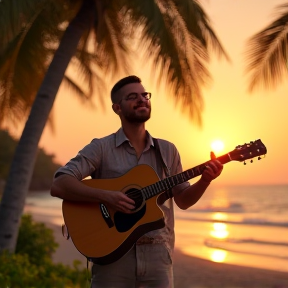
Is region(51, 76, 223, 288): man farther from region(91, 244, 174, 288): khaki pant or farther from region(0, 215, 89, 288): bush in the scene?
region(0, 215, 89, 288): bush

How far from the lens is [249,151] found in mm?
3395

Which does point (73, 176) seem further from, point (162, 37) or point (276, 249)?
point (276, 249)

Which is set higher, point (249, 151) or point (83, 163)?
point (249, 151)

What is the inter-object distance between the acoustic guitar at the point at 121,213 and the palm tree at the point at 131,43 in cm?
447

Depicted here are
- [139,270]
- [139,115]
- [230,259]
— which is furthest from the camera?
[230,259]

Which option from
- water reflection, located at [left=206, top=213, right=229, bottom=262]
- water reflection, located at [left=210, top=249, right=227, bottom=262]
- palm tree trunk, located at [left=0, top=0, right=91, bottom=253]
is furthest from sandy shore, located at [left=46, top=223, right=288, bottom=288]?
palm tree trunk, located at [left=0, top=0, right=91, bottom=253]

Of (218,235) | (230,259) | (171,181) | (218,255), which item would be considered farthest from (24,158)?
(218,235)

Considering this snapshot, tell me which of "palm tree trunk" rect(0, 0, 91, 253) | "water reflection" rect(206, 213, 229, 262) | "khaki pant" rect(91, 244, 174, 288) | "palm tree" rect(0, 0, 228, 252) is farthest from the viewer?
"water reflection" rect(206, 213, 229, 262)

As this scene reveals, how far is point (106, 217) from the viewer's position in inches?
132

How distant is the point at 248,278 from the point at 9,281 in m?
6.68

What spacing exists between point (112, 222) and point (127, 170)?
287mm

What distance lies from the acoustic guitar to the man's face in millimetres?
264

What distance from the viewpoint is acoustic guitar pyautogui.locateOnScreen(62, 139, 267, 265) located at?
3.23 m

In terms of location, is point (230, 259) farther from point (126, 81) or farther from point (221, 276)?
point (126, 81)
